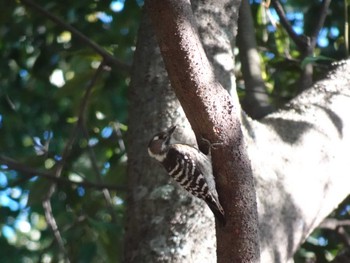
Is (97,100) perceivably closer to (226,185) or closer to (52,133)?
(52,133)

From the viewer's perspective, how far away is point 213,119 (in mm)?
2461

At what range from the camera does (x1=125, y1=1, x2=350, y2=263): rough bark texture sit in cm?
293

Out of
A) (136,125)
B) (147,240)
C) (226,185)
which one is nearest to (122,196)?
(136,125)

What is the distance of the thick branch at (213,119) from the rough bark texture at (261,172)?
46 centimetres

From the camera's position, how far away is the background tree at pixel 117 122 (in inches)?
121

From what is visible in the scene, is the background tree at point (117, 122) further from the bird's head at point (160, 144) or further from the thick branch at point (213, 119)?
the thick branch at point (213, 119)

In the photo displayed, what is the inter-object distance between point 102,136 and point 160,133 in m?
2.26

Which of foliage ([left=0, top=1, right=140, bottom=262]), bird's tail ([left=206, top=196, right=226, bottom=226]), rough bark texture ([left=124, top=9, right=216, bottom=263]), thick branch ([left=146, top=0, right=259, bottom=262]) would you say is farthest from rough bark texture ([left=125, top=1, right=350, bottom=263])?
foliage ([left=0, top=1, right=140, bottom=262])

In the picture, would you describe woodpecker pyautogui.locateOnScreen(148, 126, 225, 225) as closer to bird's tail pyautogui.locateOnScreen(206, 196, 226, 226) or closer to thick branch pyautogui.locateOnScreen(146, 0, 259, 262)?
bird's tail pyautogui.locateOnScreen(206, 196, 226, 226)

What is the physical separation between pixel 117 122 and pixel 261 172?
205cm

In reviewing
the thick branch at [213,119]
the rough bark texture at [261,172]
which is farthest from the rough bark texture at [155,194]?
the thick branch at [213,119]

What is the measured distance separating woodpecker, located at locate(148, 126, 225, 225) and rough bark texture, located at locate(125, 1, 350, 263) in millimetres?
41

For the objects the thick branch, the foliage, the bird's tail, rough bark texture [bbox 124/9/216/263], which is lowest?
the foliage

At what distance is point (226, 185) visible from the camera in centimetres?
245
